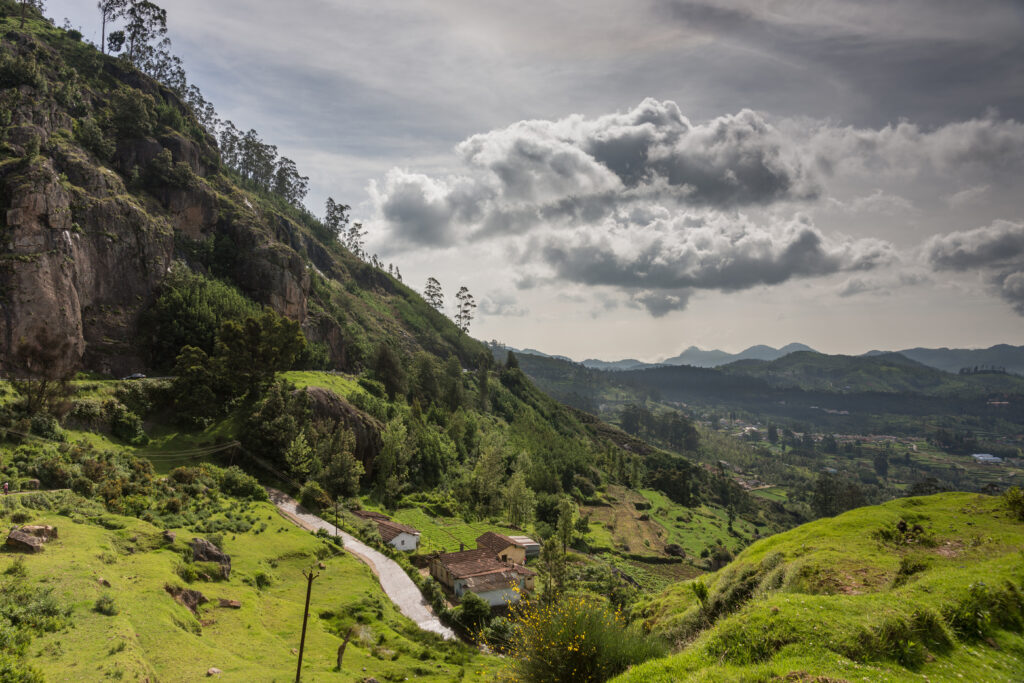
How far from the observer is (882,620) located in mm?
12555

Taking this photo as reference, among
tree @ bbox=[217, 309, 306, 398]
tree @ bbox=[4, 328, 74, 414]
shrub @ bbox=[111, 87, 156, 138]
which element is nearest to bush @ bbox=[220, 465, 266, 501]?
tree @ bbox=[4, 328, 74, 414]

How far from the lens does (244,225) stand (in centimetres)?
8412

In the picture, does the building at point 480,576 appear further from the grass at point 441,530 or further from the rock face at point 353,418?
the rock face at point 353,418

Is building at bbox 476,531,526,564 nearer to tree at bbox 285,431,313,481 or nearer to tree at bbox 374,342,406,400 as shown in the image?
tree at bbox 285,431,313,481

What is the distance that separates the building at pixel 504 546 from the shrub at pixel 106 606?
140ft

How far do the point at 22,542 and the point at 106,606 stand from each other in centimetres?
599

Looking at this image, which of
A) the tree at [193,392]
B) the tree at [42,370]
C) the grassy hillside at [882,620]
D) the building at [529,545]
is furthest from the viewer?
the building at [529,545]

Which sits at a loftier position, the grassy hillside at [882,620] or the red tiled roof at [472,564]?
the grassy hillside at [882,620]

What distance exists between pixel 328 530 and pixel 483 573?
52.1ft

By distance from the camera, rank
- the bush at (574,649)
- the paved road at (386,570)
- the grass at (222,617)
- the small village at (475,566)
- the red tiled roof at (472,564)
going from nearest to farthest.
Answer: the bush at (574,649)
the grass at (222,617)
the paved road at (386,570)
the small village at (475,566)
the red tiled roof at (472,564)

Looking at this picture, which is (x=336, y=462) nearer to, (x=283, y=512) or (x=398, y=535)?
(x=283, y=512)

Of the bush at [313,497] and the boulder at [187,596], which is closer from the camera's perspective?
the boulder at [187,596]

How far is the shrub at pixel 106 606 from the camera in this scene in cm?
1906

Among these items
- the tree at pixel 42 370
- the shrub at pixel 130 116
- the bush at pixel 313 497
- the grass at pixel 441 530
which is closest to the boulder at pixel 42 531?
the tree at pixel 42 370
